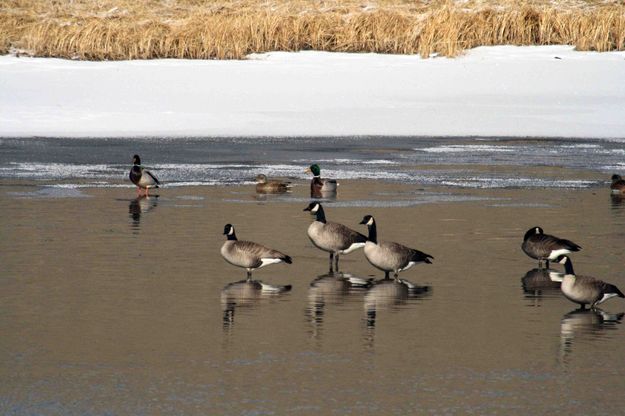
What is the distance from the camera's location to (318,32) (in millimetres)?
36750

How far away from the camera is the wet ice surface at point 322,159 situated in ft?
66.7

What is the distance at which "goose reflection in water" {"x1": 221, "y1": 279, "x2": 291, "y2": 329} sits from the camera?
10.3 m

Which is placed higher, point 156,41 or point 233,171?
point 156,41

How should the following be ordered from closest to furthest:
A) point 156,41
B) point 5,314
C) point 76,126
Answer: point 5,314
point 76,126
point 156,41

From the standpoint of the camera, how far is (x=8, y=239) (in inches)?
544

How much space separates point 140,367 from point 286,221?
787 cm

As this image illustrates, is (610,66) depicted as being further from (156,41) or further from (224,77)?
(156,41)

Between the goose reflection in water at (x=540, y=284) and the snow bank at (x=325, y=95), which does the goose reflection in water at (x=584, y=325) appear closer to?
the goose reflection in water at (x=540, y=284)

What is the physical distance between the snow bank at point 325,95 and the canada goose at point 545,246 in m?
14.2

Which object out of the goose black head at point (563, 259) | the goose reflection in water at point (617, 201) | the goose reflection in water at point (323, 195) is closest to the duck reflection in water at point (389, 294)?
the goose black head at point (563, 259)

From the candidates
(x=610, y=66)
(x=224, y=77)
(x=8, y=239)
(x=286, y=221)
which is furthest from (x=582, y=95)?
(x=8, y=239)

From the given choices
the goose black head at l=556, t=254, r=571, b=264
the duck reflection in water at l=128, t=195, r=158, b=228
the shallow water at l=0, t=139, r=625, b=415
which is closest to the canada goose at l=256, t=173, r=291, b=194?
the shallow water at l=0, t=139, r=625, b=415

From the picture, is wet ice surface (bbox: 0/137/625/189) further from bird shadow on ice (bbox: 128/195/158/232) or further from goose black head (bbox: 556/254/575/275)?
goose black head (bbox: 556/254/575/275)

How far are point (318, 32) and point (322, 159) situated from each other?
46.2 ft
